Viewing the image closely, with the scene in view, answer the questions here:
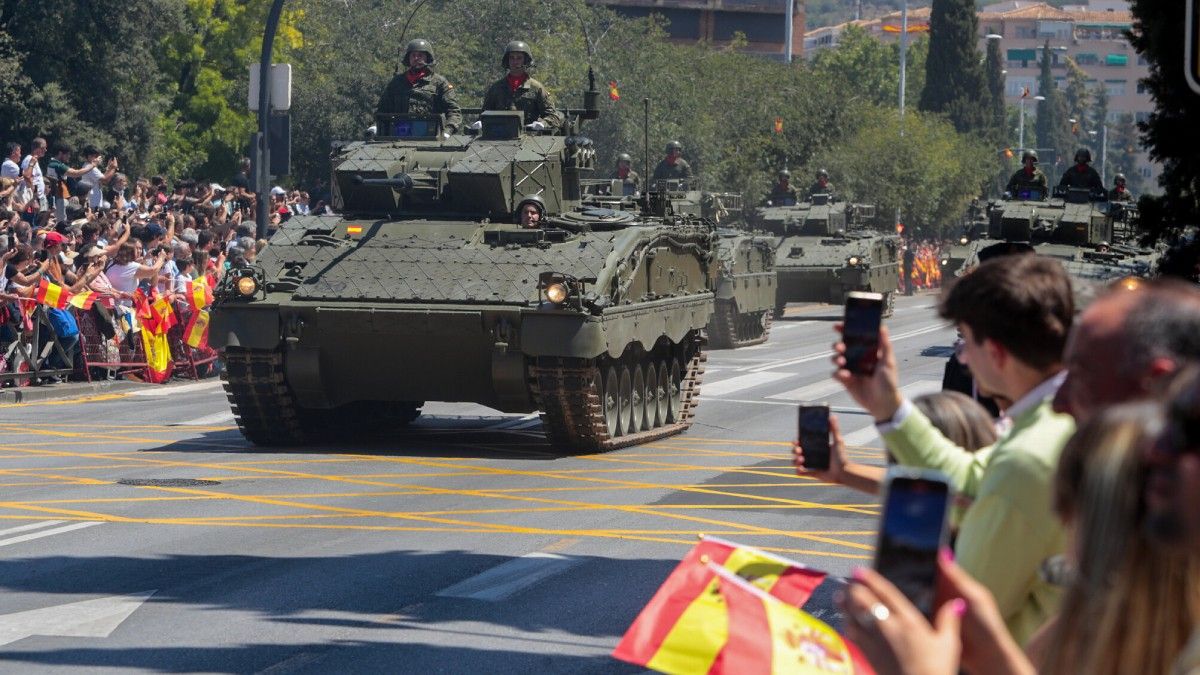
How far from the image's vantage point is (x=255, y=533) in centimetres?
1244

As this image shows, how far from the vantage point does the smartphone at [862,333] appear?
480cm

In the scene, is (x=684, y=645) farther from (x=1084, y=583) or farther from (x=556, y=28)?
(x=556, y=28)

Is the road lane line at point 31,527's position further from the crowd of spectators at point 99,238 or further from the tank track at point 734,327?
the tank track at point 734,327

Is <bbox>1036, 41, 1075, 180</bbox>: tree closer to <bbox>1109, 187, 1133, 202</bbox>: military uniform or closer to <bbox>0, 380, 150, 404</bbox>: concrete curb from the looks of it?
<bbox>1109, 187, 1133, 202</bbox>: military uniform

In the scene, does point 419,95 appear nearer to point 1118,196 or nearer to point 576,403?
point 576,403

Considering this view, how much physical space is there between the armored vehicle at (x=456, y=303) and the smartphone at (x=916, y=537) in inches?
503

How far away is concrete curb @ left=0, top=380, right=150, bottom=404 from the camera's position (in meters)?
21.3

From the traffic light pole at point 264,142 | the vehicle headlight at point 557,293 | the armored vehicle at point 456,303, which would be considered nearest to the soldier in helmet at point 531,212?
the armored vehicle at point 456,303

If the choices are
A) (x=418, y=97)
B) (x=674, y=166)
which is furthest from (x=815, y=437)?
(x=674, y=166)

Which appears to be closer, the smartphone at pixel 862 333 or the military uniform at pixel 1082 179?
the smartphone at pixel 862 333

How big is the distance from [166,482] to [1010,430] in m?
11.1

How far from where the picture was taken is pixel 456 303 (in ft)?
53.6

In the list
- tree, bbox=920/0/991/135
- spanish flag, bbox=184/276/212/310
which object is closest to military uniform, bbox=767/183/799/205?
spanish flag, bbox=184/276/212/310

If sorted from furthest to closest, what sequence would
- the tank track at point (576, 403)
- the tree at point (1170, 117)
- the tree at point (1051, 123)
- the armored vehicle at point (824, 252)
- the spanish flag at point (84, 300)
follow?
the tree at point (1051, 123)
the armored vehicle at point (824, 252)
the spanish flag at point (84, 300)
the tank track at point (576, 403)
the tree at point (1170, 117)
